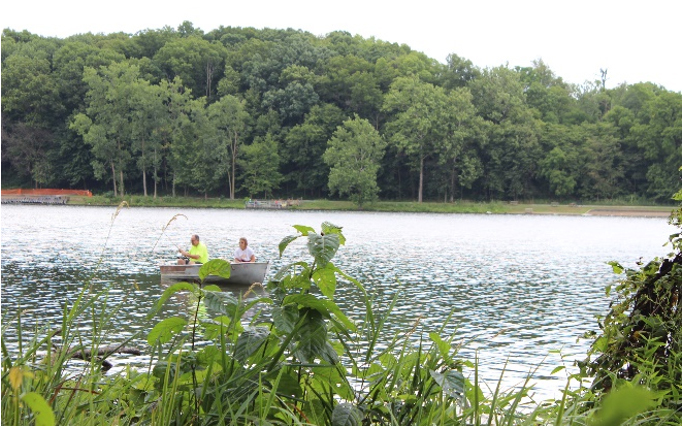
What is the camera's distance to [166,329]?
82.6 inches

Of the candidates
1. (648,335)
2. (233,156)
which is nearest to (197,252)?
(648,335)

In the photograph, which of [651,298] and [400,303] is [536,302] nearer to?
[400,303]

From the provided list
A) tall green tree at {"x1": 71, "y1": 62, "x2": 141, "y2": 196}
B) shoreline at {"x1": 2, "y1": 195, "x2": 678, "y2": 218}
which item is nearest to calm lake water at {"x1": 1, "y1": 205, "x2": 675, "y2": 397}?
shoreline at {"x1": 2, "y1": 195, "x2": 678, "y2": 218}

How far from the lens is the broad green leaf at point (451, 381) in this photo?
201cm

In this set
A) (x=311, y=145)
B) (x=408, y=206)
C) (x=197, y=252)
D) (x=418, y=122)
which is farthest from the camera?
(x=311, y=145)

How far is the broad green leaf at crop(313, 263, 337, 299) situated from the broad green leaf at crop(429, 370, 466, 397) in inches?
13.7

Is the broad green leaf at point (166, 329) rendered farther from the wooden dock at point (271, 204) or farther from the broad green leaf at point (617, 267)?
the wooden dock at point (271, 204)

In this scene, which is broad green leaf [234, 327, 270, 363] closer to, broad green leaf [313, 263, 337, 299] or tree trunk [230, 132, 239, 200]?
broad green leaf [313, 263, 337, 299]

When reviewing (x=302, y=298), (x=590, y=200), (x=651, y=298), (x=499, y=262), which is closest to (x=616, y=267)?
(x=651, y=298)

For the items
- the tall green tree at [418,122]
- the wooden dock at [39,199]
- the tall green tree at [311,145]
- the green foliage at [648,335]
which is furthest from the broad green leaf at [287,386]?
the wooden dock at [39,199]

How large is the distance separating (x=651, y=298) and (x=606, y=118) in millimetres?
73920

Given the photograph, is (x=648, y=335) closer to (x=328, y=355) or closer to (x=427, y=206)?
(x=328, y=355)

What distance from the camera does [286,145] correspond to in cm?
7275

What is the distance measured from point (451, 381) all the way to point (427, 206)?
6633cm
